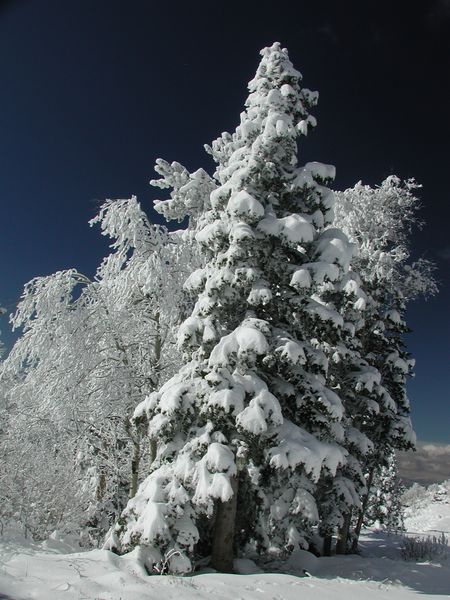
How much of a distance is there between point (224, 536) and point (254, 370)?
11.6ft

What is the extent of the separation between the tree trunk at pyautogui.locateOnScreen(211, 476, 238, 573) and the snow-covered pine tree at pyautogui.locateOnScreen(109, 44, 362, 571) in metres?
0.02

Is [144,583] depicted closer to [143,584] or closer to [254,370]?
[143,584]

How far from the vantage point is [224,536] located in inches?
347

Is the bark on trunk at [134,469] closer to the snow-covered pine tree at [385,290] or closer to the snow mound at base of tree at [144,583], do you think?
the snow mound at base of tree at [144,583]

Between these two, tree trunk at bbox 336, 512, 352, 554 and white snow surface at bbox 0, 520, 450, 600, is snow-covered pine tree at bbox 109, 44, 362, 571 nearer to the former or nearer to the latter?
white snow surface at bbox 0, 520, 450, 600

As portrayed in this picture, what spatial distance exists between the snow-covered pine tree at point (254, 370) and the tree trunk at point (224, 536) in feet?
0.07


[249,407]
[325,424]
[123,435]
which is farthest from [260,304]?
[123,435]

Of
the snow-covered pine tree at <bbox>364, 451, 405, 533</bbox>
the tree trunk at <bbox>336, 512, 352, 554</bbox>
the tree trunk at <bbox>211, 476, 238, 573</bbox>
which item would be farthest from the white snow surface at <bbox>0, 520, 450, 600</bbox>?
the snow-covered pine tree at <bbox>364, 451, 405, 533</bbox>

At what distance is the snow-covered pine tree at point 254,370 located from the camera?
26.2ft

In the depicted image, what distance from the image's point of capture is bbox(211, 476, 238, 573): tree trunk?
342 inches

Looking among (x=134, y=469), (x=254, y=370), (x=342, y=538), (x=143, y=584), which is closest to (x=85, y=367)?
(x=134, y=469)

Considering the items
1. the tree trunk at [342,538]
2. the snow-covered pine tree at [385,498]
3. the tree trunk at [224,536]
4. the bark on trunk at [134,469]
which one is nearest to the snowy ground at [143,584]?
the tree trunk at [224,536]

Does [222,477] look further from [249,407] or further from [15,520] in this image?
[15,520]

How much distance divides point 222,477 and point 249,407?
4.44ft
